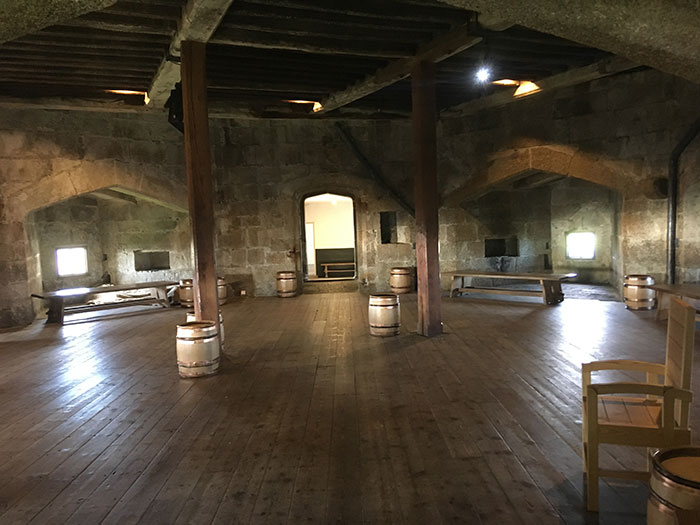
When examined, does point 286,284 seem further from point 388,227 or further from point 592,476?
point 592,476

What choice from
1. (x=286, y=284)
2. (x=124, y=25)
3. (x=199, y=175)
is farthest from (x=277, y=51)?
(x=286, y=284)

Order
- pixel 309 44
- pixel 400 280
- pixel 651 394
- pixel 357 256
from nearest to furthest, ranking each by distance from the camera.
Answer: pixel 651 394, pixel 309 44, pixel 400 280, pixel 357 256

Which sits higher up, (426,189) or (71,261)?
(426,189)

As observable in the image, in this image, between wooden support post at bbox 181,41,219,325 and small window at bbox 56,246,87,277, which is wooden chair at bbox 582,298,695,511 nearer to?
wooden support post at bbox 181,41,219,325

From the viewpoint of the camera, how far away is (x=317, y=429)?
3447 millimetres

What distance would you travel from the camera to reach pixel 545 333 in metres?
6.11

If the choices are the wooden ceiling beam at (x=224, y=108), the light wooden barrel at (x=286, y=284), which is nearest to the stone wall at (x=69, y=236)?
the wooden ceiling beam at (x=224, y=108)

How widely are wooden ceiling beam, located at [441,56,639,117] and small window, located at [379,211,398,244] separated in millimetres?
2231

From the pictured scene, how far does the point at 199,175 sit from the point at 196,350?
71.3 inches

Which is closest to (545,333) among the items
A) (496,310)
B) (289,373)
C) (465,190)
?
(496,310)

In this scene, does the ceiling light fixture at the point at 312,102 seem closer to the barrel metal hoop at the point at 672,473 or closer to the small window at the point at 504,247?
the small window at the point at 504,247

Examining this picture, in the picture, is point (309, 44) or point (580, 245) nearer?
point (309, 44)

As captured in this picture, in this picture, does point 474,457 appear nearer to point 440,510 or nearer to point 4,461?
point 440,510

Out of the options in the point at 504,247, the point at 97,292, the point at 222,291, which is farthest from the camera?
the point at 504,247
